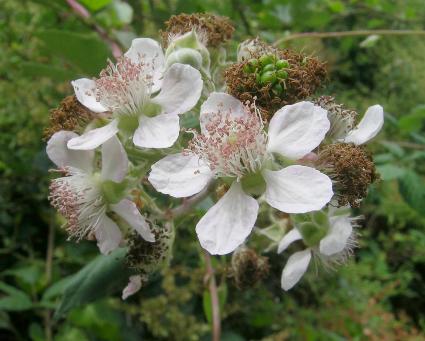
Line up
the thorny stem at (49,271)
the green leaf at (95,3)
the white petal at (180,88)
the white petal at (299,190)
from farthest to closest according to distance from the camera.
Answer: the thorny stem at (49,271)
the green leaf at (95,3)
the white petal at (180,88)
the white petal at (299,190)

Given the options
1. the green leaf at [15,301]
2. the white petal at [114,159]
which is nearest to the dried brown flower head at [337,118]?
the white petal at [114,159]

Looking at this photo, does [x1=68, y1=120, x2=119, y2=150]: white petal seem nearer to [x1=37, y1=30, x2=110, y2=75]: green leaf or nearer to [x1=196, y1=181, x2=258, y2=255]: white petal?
[x1=196, y1=181, x2=258, y2=255]: white petal

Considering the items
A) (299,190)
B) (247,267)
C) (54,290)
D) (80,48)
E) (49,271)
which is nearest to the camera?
(299,190)

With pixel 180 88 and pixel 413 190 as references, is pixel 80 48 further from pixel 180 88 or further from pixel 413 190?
pixel 413 190

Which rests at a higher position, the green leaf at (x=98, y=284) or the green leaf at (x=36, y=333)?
the green leaf at (x=98, y=284)

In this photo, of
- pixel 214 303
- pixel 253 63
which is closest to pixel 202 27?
pixel 253 63

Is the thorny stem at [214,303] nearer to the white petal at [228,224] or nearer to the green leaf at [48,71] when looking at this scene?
the white petal at [228,224]

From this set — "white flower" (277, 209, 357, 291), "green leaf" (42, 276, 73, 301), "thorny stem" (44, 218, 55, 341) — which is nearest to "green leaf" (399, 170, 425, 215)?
"white flower" (277, 209, 357, 291)

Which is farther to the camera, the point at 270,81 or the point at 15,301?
the point at 15,301
